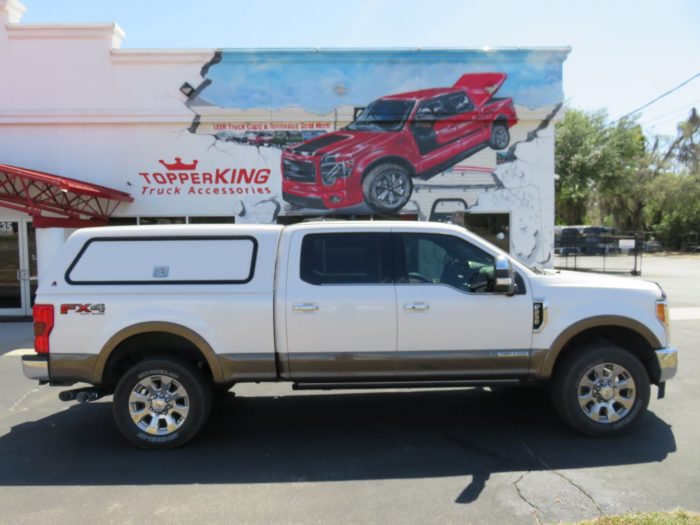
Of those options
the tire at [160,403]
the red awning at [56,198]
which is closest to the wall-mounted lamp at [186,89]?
the red awning at [56,198]

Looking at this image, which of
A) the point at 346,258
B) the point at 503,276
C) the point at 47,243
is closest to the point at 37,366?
the point at 346,258

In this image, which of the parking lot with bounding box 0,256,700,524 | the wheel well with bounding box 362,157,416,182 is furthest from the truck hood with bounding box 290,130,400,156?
the parking lot with bounding box 0,256,700,524

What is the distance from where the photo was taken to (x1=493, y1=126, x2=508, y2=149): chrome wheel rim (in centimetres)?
1281

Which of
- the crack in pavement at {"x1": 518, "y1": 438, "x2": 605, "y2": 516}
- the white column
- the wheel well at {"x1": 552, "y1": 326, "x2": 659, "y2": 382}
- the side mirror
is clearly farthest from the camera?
the white column

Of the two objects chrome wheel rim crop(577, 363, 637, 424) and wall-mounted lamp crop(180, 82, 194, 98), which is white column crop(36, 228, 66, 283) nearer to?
wall-mounted lamp crop(180, 82, 194, 98)

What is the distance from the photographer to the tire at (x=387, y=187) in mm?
12703

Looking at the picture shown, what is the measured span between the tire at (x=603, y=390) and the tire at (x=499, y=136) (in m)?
8.73

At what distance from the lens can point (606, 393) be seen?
4.87 m

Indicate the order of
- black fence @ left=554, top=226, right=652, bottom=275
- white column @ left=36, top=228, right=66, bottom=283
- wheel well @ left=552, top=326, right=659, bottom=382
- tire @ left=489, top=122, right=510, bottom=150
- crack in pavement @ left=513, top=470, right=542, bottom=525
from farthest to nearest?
black fence @ left=554, top=226, right=652, bottom=275, tire @ left=489, top=122, right=510, bottom=150, white column @ left=36, top=228, right=66, bottom=283, wheel well @ left=552, top=326, right=659, bottom=382, crack in pavement @ left=513, top=470, right=542, bottom=525

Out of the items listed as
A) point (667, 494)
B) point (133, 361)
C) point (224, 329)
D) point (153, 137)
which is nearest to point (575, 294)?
point (667, 494)

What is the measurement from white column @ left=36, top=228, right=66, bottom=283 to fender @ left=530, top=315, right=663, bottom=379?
33.9 ft

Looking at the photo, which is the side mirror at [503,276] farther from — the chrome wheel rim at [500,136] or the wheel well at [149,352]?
the chrome wheel rim at [500,136]

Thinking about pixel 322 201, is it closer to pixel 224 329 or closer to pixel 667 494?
pixel 224 329

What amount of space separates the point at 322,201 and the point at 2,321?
7.62m
